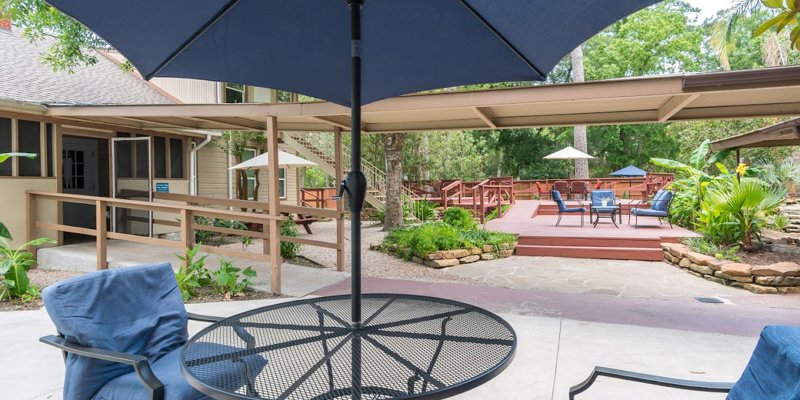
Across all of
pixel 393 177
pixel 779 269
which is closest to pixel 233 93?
pixel 393 177

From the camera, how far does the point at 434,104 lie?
5.86 m

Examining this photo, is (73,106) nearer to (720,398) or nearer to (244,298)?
(244,298)

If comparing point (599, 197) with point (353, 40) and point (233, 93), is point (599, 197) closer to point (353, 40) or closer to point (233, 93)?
point (233, 93)

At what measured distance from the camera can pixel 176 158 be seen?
11.0 meters

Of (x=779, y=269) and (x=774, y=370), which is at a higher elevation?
(x=774, y=370)

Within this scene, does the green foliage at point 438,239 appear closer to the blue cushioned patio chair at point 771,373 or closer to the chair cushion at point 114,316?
the chair cushion at point 114,316

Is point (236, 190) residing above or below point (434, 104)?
below

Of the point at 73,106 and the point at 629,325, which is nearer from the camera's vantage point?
the point at 629,325

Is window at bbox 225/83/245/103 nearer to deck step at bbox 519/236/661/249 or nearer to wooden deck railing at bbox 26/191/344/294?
wooden deck railing at bbox 26/191/344/294

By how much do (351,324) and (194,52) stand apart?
5.68ft

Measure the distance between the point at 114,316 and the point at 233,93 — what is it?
11563 millimetres

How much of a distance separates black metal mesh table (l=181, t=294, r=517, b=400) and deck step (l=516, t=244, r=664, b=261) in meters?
7.66

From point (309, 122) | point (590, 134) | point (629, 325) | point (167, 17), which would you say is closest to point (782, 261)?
point (629, 325)

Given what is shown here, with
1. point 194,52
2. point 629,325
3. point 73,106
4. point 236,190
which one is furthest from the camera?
point 236,190
